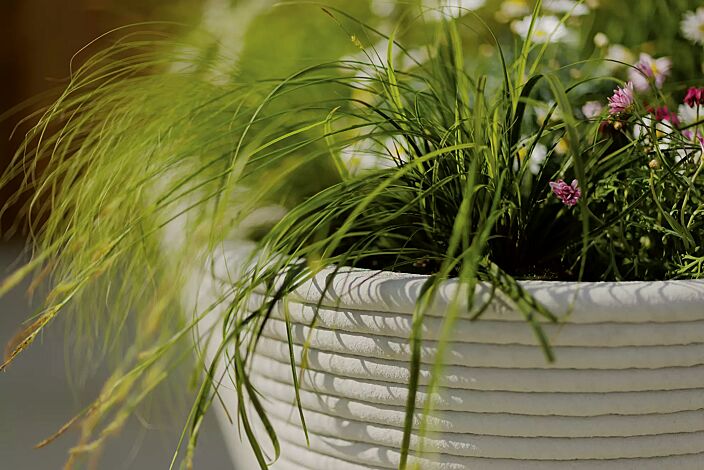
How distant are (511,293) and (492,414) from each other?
86 mm

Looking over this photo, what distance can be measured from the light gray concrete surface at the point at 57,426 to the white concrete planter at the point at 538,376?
0.57m

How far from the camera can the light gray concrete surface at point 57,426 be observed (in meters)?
1.41

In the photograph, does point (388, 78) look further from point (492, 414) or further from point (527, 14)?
point (527, 14)

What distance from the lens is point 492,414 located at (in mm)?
562

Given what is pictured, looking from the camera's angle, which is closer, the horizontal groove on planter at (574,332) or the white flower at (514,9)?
the horizontal groove on planter at (574,332)

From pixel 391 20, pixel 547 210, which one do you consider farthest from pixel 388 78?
pixel 391 20

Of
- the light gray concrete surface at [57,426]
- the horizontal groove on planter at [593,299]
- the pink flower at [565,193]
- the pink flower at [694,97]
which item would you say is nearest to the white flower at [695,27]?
the pink flower at [694,97]

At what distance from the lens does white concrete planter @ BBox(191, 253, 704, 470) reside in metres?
0.54

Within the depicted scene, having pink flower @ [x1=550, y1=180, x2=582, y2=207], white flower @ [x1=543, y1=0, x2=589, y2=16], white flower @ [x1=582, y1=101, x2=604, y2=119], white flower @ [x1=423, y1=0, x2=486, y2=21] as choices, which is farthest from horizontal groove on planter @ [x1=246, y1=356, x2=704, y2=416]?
white flower @ [x1=543, y1=0, x2=589, y2=16]

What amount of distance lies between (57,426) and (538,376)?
1.28m

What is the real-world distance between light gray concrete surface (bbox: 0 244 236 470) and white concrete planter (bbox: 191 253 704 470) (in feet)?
1.88

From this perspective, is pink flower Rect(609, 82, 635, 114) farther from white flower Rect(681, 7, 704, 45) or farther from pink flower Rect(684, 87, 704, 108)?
white flower Rect(681, 7, 704, 45)

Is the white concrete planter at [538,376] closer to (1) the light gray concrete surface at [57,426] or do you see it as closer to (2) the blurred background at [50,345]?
(2) the blurred background at [50,345]

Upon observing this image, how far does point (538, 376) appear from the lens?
0.55 metres
